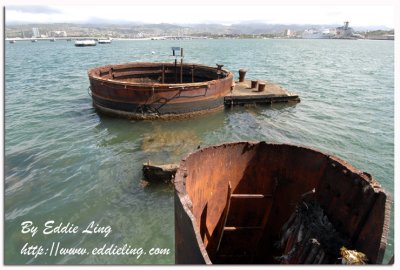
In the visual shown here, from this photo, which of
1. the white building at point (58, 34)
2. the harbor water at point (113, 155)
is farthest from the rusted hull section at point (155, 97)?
the white building at point (58, 34)

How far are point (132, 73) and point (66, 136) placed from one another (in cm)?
891

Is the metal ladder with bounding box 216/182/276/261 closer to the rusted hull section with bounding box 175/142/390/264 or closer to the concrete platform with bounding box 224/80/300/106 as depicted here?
the rusted hull section with bounding box 175/142/390/264

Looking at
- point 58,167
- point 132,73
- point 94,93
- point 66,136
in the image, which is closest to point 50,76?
point 132,73

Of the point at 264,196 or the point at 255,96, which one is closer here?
the point at 264,196

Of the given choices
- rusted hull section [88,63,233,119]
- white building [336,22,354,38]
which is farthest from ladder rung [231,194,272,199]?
white building [336,22,354,38]

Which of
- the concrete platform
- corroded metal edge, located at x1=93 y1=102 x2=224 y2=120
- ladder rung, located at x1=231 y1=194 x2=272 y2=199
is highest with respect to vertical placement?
ladder rung, located at x1=231 y1=194 x2=272 y2=199

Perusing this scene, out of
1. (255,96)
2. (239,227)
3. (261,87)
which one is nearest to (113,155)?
(239,227)

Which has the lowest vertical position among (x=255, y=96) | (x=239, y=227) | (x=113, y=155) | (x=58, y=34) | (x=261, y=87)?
(x=113, y=155)

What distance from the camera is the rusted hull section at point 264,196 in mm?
4027

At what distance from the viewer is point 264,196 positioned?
5.61 meters

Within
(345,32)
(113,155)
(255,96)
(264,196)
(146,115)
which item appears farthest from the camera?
(345,32)

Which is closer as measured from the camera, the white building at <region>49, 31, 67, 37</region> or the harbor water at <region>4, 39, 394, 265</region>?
the harbor water at <region>4, 39, 394, 265</region>

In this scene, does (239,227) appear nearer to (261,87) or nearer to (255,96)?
(255,96)

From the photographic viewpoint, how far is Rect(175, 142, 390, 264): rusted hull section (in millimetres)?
4027
